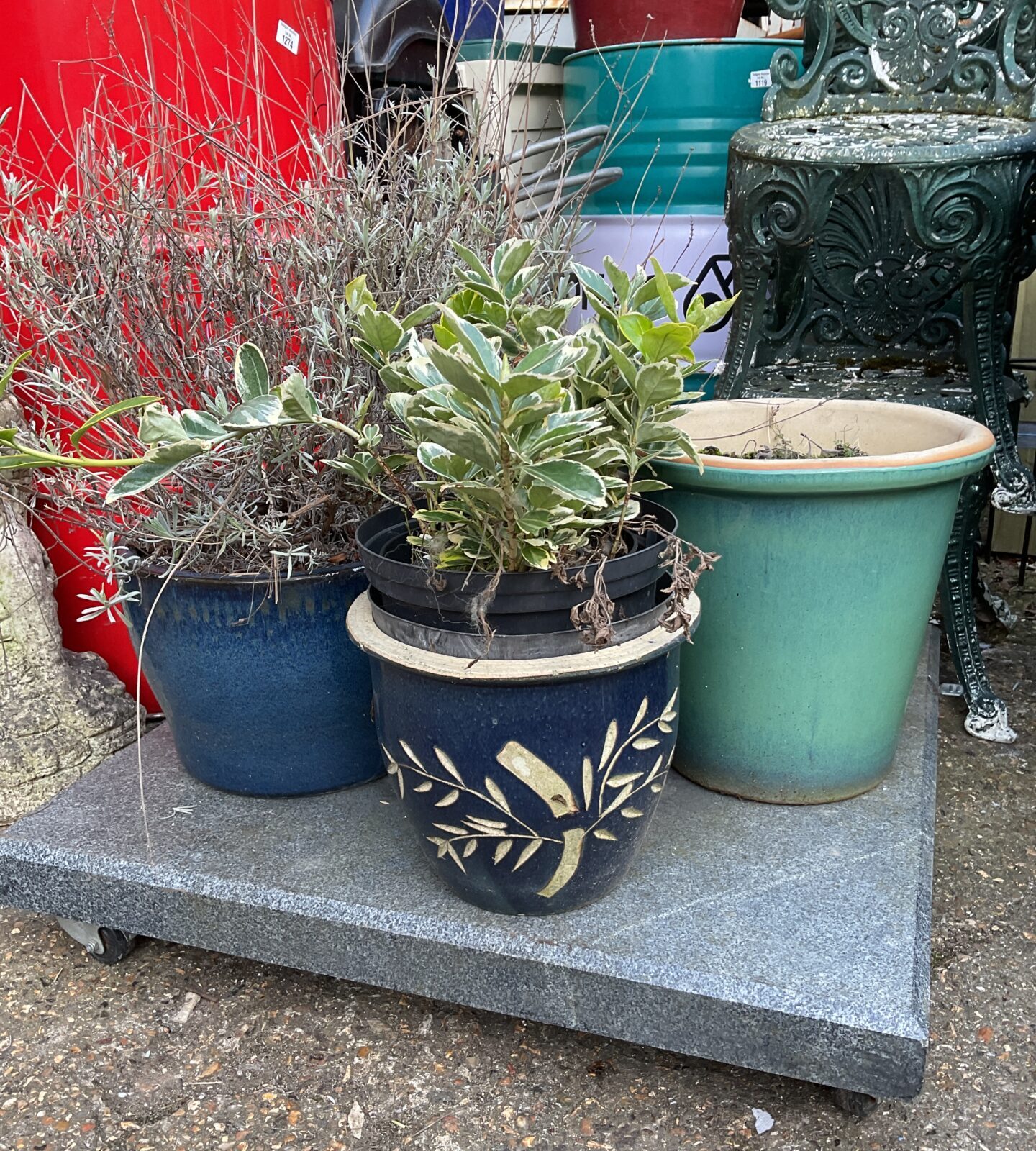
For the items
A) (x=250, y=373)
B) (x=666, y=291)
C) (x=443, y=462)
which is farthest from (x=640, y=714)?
(x=250, y=373)

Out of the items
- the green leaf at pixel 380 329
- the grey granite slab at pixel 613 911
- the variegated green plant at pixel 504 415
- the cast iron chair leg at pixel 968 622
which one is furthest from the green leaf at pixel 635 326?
the cast iron chair leg at pixel 968 622

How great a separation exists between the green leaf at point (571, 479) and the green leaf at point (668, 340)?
19 centimetres

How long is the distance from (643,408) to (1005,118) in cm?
135

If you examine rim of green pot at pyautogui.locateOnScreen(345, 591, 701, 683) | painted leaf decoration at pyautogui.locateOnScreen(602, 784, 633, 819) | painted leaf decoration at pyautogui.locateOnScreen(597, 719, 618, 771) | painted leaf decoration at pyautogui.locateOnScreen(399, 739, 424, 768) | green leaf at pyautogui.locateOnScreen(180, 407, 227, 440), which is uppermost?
green leaf at pyautogui.locateOnScreen(180, 407, 227, 440)

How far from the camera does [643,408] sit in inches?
46.8

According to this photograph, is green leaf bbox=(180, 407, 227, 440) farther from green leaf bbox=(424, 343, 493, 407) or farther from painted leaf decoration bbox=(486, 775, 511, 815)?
painted leaf decoration bbox=(486, 775, 511, 815)

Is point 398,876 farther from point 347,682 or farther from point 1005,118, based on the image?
point 1005,118

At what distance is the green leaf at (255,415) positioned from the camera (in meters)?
1.02

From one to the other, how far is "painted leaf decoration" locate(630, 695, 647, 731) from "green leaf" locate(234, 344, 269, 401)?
1.90 feet

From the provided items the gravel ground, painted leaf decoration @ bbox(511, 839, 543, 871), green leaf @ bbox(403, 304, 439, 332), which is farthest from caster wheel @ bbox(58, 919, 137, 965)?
green leaf @ bbox(403, 304, 439, 332)

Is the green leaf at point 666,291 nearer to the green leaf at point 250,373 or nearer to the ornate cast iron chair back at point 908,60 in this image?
the green leaf at point 250,373

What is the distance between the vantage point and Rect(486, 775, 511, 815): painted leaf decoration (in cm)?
123

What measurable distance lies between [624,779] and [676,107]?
218 centimetres

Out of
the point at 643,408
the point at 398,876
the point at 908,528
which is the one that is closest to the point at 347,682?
the point at 398,876
